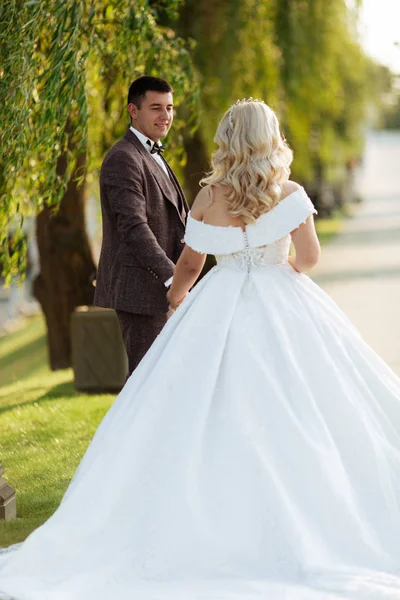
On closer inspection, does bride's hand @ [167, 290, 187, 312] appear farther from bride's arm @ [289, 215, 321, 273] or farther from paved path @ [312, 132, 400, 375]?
paved path @ [312, 132, 400, 375]

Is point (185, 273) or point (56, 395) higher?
point (185, 273)

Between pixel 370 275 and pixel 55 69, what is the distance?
1466 centimetres

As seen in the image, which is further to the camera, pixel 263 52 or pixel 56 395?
pixel 263 52

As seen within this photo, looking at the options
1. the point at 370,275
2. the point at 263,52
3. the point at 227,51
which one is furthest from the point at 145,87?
the point at 370,275

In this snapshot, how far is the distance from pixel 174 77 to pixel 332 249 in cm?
1877

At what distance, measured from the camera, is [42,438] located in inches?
278

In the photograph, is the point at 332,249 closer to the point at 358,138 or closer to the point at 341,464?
the point at 358,138

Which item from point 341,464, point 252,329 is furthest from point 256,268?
point 341,464

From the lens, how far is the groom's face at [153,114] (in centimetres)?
515

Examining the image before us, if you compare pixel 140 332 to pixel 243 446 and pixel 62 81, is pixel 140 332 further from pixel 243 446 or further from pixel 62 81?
pixel 62 81

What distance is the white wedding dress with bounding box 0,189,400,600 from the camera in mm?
3797

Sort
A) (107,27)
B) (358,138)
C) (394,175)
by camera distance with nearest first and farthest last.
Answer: (107,27) → (358,138) → (394,175)

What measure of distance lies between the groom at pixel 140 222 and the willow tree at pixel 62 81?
707 mm

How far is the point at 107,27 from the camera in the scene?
7488mm
